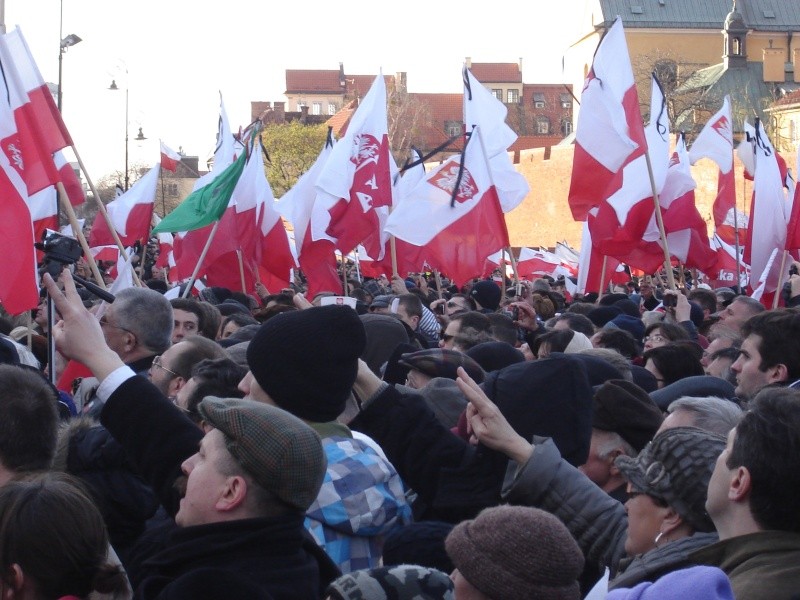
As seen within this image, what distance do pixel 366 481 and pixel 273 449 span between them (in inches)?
23.1

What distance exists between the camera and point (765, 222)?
10789mm

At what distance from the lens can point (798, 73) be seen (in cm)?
8912

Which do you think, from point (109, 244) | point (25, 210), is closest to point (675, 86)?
point (109, 244)

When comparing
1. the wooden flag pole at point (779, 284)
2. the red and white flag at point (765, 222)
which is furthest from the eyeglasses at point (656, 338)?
the red and white flag at point (765, 222)

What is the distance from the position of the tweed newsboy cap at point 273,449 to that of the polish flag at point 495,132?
8.75 meters

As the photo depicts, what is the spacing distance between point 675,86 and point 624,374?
2851 inches

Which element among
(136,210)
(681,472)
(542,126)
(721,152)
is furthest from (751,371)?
(542,126)

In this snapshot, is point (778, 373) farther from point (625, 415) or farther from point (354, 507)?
point (354, 507)

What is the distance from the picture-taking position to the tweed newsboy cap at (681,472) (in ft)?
9.66

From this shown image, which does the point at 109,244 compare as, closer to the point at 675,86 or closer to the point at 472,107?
the point at 472,107

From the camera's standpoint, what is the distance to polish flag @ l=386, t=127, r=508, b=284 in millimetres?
10234

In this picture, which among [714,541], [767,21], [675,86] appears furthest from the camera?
[767,21]

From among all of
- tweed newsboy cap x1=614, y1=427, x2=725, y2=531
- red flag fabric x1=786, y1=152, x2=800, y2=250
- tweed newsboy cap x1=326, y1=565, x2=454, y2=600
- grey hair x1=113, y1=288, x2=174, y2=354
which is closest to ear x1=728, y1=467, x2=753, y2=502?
tweed newsboy cap x1=614, y1=427, x2=725, y2=531

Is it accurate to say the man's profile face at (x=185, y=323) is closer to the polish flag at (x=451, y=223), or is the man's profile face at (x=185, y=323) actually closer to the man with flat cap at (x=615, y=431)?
the man with flat cap at (x=615, y=431)
